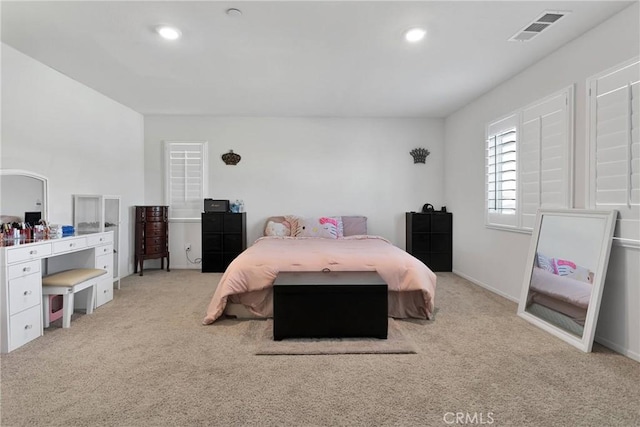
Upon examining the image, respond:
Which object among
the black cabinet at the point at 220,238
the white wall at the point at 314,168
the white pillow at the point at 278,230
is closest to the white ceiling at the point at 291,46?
the white wall at the point at 314,168

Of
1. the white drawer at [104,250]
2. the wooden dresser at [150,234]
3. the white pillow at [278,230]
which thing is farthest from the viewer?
the white pillow at [278,230]

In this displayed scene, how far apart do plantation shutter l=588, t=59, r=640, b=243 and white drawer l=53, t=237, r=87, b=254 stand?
15.0ft

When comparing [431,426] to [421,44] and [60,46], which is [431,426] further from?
[60,46]

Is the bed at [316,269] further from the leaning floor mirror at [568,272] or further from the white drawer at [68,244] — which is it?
the white drawer at [68,244]

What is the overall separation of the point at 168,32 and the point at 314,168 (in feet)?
10.1

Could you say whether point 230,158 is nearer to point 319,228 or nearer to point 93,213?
point 319,228

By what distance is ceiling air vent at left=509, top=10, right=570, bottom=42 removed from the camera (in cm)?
238

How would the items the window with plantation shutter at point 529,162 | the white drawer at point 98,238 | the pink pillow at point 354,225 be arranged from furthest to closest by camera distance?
1. the pink pillow at point 354,225
2. the white drawer at point 98,238
3. the window with plantation shutter at point 529,162

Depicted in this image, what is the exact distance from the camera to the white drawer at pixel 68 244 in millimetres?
2883

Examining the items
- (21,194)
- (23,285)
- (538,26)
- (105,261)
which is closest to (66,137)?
(21,194)

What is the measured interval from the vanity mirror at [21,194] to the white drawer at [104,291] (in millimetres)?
872

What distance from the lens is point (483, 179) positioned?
13.9ft

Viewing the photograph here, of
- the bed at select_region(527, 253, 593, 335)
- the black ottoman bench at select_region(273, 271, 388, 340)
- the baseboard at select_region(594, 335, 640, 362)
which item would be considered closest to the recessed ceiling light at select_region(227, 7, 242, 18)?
the black ottoman bench at select_region(273, 271, 388, 340)

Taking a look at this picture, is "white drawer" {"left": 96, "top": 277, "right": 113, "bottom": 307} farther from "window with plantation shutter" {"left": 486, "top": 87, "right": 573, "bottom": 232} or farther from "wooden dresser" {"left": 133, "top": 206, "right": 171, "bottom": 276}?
"window with plantation shutter" {"left": 486, "top": 87, "right": 573, "bottom": 232}
